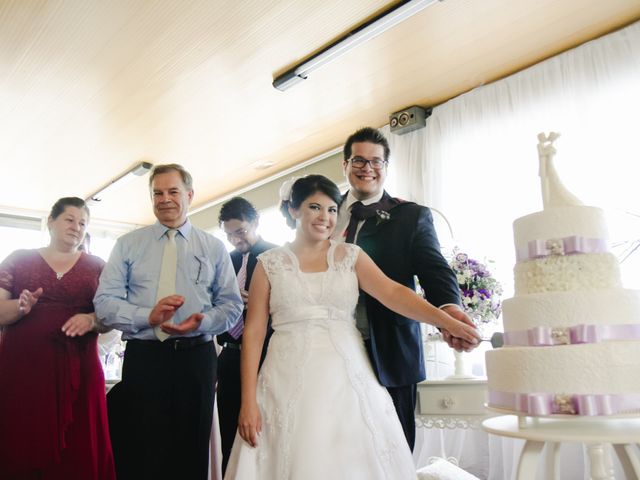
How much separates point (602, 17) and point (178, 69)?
283cm

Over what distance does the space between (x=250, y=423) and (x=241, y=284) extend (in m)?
1.37

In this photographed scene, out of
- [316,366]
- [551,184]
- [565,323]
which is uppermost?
[551,184]

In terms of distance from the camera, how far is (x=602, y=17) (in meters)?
3.30

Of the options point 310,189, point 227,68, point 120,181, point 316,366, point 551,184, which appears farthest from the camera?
point 120,181

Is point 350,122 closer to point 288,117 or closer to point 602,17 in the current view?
point 288,117

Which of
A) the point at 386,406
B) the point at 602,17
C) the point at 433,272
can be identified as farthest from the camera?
the point at 602,17

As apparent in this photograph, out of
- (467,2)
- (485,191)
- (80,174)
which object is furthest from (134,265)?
(80,174)

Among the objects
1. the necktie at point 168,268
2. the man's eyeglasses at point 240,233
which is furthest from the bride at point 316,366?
the man's eyeglasses at point 240,233

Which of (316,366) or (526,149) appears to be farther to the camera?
(526,149)

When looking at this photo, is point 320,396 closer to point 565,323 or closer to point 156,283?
point 565,323

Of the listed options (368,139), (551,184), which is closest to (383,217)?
(368,139)

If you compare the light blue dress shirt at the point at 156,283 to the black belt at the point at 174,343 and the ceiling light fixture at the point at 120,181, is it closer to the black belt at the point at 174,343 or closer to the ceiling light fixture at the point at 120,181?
the black belt at the point at 174,343

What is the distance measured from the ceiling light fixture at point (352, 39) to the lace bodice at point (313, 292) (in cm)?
177

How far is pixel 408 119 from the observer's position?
4578 millimetres
